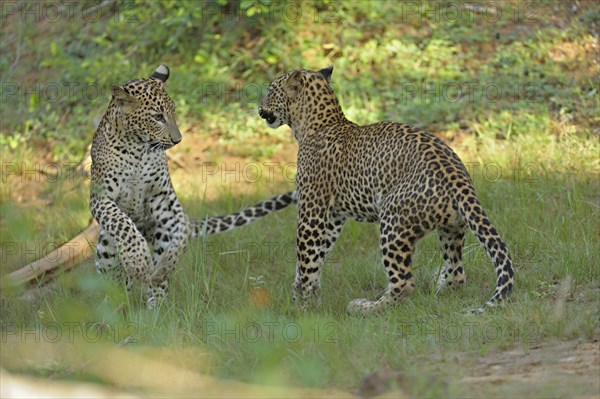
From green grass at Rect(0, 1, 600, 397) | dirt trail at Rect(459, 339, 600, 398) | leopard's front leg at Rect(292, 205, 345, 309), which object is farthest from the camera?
leopard's front leg at Rect(292, 205, 345, 309)

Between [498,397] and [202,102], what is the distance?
9.17m

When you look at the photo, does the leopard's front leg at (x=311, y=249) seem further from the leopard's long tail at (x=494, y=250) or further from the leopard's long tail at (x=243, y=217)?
the leopard's long tail at (x=494, y=250)

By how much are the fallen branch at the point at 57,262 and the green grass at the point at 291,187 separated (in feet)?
0.55

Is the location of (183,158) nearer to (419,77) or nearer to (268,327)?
(419,77)

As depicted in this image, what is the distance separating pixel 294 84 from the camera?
361 inches

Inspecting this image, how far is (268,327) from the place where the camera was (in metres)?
7.85

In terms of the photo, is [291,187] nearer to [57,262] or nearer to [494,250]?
[57,262]

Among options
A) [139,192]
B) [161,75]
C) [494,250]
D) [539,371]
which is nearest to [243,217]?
[139,192]

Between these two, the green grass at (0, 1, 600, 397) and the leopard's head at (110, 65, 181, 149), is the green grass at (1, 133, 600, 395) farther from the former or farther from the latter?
the leopard's head at (110, 65, 181, 149)

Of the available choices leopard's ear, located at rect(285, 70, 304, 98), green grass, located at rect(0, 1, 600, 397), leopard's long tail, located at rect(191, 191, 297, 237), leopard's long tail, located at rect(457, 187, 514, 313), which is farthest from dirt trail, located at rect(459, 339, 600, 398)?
leopard's ear, located at rect(285, 70, 304, 98)

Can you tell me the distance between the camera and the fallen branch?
10039 millimetres

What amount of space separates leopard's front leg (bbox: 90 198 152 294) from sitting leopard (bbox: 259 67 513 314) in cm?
132

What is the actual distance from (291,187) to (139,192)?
3.25 meters

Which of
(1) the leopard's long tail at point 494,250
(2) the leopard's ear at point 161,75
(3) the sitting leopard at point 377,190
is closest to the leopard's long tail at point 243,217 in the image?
(3) the sitting leopard at point 377,190
